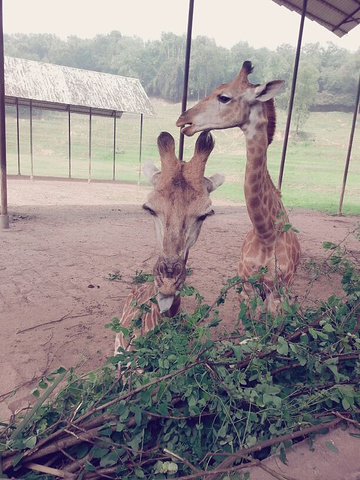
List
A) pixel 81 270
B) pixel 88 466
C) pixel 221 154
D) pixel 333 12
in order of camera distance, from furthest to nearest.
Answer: pixel 221 154
pixel 333 12
pixel 81 270
pixel 88 466

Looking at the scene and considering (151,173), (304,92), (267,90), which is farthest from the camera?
(304,92)

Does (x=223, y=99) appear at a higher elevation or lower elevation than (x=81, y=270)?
higher

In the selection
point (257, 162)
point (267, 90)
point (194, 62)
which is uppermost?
point (194, 62)

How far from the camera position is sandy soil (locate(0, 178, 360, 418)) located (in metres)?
3.80

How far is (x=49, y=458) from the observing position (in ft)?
5.21

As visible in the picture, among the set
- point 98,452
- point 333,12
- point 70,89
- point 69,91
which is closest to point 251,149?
point 98,452

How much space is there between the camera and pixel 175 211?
2539 millimetres

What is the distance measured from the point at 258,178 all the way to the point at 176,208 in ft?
4.41

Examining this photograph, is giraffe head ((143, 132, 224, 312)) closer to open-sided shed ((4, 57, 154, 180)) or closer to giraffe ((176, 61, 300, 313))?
giraffe ((176, 61, 300, 313))

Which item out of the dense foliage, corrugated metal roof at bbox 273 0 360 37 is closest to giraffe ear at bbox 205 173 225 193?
corrugated metal roof at bbox 273 0 360 37

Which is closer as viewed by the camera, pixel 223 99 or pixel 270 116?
pixel 223 99

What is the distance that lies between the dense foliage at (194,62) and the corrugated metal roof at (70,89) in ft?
93.1

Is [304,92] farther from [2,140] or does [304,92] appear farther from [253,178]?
[253,178]

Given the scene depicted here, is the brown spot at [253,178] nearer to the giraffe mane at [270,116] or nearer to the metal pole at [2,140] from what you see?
the giraffe mane at [270,116]
